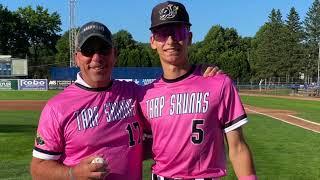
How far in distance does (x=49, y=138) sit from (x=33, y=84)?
67.2 metres

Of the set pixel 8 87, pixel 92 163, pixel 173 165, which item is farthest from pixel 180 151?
pixel 8 87

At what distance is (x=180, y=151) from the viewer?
3.45 meters

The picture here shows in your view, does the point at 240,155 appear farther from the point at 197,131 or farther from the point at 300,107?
the point at 300,107

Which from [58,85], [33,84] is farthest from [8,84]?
[58,85]

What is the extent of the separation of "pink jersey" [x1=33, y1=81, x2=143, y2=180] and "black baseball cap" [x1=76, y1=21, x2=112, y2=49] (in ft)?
0.95

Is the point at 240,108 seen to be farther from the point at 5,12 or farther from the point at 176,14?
the point at 5,12

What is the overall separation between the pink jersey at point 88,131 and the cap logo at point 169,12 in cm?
61

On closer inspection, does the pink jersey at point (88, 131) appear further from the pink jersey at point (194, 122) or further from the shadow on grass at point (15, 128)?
the shadow on grass at point (15, 128)

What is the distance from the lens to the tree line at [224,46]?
10425 centimetres

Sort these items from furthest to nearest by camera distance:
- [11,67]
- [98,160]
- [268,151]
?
[11,67] → [268,151] → [98,160]

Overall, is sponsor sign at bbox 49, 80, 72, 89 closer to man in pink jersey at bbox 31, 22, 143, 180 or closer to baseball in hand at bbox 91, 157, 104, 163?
man in pink jersey at bbox 31, 22, 143, 180

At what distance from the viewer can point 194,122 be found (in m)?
3.41

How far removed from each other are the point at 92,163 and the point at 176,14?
1191 millimetres

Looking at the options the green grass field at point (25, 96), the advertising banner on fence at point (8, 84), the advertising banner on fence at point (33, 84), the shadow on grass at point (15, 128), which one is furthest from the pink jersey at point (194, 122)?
the advertising banner on fence at point (8, 84)
